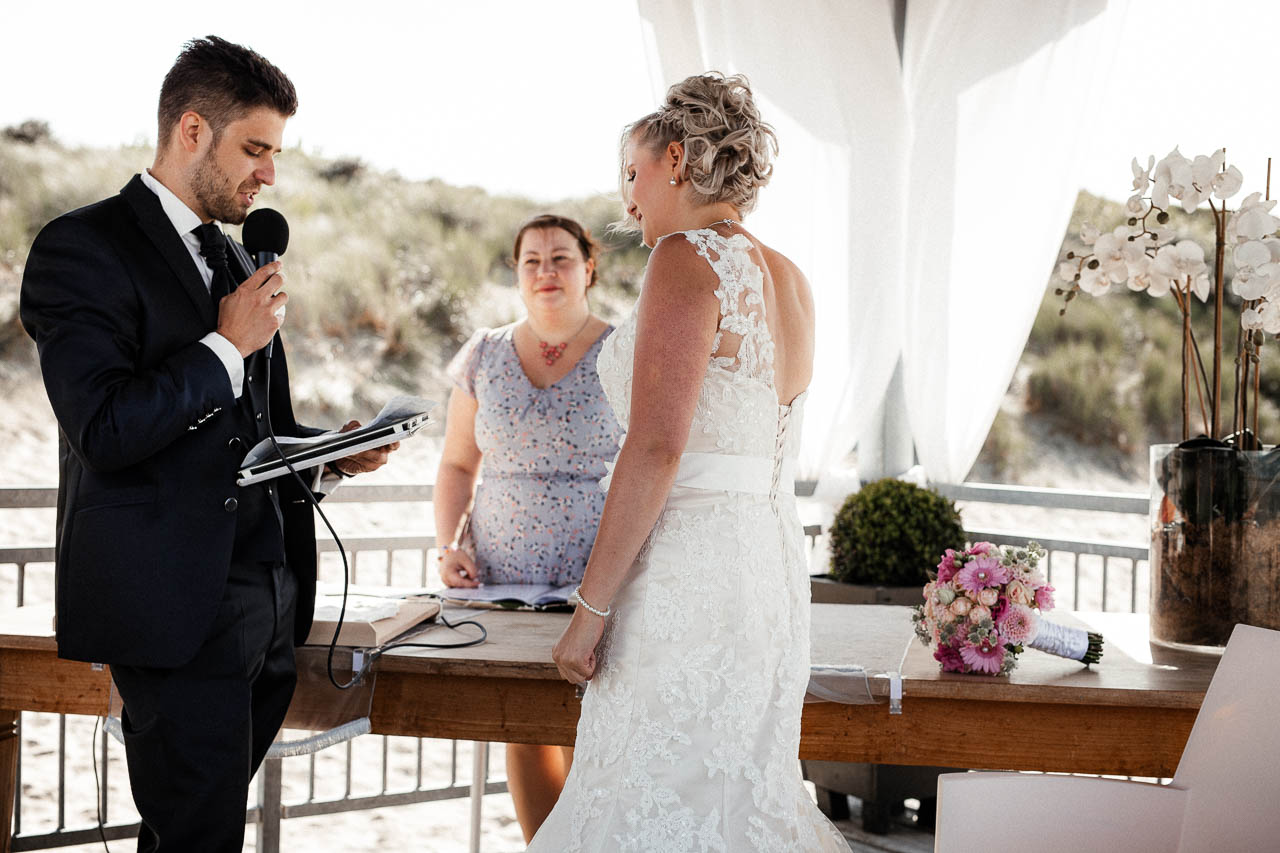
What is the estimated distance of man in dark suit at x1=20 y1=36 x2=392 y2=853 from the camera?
5.42 feet

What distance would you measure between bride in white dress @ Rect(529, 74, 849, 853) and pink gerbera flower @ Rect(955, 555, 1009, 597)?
426 millimetres

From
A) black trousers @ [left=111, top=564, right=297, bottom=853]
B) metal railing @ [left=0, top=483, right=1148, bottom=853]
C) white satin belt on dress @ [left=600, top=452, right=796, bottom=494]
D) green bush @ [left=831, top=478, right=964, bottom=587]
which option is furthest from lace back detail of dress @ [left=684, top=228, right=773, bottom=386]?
green bush @ [left=831, top=478, right=964, bottom=587]

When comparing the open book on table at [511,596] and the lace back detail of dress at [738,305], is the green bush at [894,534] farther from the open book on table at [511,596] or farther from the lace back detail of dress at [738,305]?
the lace back detail of dress at [738,305]

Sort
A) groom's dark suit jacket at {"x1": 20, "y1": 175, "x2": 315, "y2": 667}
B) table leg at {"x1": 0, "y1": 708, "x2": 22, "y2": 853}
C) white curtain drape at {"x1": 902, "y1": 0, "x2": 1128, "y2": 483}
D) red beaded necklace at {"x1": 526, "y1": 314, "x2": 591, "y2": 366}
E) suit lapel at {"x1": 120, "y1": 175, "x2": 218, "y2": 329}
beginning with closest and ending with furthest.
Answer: groom's dark suit jacket at {"x1": 20, "y1": 175, "x2": 315, "y2": 667} → suit lapel at {"x1": 120, "y1": 175, "x2": 218, "y2": 329} → table leg at {"x1": 0, "y1": 708, "x2": 22, "y2": 853} → red beaded necklace at {"x1": 526, "y1": 314, "x2": 591, "y2": 366} → white curtain drape at {"x1": 902, "y1": 0, "x2": 1128, "y2": 483}

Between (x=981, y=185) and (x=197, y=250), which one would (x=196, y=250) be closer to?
(x=197, y=250)

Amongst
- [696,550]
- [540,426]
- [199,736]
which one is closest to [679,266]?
[696,550]

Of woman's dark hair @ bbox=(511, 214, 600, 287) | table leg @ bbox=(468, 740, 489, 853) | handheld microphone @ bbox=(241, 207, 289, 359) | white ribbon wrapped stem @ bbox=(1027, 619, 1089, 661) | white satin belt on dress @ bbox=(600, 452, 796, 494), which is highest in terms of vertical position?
woman's dark hair @ bbox=(511, 214, 600, 287)

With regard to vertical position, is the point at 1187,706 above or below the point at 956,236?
below

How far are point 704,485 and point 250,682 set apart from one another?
78 centimetres

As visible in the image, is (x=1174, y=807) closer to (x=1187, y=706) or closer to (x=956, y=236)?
(x=1187, y=706)

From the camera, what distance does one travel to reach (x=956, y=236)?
457cm

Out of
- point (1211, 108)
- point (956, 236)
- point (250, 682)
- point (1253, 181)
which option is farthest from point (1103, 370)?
point (250, 682)

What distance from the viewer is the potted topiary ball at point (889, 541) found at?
13.3ft

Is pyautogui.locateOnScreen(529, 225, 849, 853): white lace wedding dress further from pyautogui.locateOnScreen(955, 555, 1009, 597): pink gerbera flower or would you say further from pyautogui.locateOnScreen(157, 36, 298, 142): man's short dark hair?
pyautogui.locateOnScreen(157, 36, 298, 142): man's short dark hair
